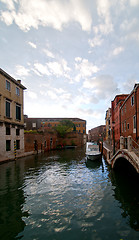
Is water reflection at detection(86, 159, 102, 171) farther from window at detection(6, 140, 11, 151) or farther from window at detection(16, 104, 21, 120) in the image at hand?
window at detection(16, 104, 21, 120)

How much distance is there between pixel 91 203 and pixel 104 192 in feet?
5.96

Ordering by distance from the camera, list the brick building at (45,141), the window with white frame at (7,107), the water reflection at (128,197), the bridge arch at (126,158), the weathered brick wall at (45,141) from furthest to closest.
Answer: the brick building at (45,141) < the weathered brick wall at (45,141) < the window with white frame at (7,107) < the bridge arch at (126,158) < the water reflection at (128,197)

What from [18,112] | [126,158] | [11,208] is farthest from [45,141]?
[11,208]

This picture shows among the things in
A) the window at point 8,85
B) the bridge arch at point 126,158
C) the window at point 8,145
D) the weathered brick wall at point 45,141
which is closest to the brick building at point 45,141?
the weathered brick wall at point 45,141

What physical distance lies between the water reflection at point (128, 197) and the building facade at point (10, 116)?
15.1 metres

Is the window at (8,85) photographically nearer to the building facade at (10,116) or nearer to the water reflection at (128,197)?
the building facade at (10,116)

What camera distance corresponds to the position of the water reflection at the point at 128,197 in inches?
231

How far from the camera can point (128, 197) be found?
314 inches

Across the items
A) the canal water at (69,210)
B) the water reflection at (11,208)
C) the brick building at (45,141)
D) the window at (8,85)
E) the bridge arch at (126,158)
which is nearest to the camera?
the canal water at (69,210)

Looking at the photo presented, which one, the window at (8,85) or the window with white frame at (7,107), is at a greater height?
the window at (8,85)

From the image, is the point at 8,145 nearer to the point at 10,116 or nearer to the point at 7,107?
the point at 10,116

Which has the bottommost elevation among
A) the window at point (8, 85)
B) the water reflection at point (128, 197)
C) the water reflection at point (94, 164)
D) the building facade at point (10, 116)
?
the water reflection at point (94, 164)

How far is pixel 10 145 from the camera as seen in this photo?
798 inches

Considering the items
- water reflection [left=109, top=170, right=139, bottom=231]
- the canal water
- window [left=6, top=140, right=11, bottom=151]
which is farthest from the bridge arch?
window [left=6, top=140, right=11, bottom=151]
